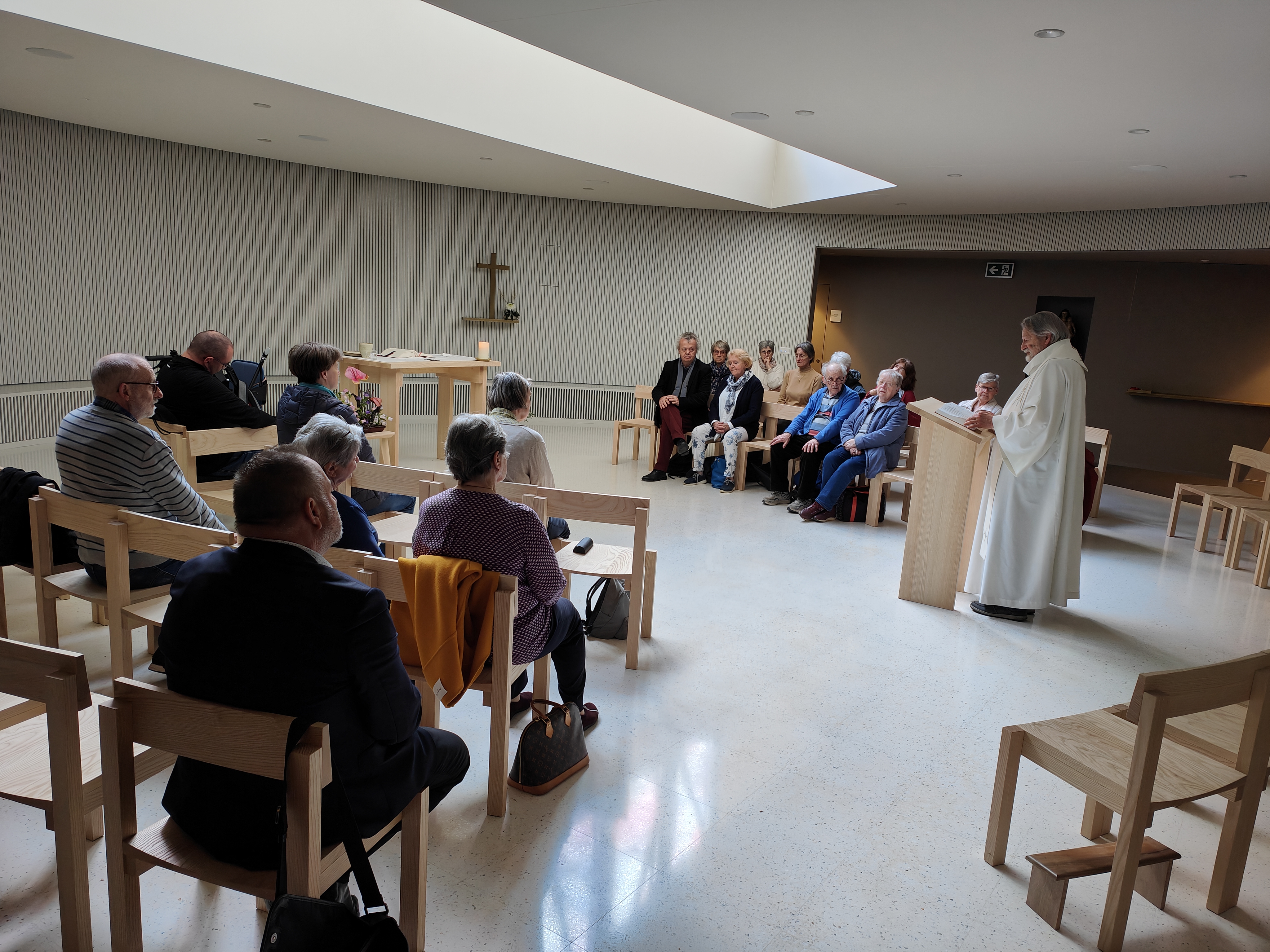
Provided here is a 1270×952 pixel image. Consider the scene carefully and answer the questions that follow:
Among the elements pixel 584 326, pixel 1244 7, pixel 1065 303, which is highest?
pixel 1244 7

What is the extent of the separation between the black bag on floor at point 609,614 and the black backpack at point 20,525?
2.13m

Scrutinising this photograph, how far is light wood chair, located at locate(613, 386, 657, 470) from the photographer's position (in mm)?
8398

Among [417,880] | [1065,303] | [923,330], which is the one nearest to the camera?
[417,880]

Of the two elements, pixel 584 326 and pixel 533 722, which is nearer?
pixel 533 722

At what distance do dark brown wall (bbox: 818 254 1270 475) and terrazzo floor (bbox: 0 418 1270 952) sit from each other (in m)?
6.59

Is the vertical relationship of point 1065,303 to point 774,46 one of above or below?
below

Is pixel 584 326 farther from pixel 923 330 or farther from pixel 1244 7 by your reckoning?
pixel 1244 7

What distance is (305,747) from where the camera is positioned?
147 centimetres

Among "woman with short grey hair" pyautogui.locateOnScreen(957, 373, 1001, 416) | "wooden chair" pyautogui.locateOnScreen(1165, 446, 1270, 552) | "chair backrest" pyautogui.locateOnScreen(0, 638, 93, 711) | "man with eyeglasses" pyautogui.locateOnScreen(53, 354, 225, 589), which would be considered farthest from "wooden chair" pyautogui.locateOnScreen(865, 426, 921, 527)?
"chair backrest" pyautogui.locateOnScreen(0, 638, 93, 711)

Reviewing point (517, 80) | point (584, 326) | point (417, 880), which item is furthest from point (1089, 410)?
point (417, 880)

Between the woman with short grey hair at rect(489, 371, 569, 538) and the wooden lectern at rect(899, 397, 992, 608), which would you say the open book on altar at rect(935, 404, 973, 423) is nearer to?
the wooden lectern at rect(899, 397, 992, 608)

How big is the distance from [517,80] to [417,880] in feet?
23.7

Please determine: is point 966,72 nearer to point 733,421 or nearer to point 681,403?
point 733,421

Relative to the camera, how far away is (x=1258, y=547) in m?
6.63
